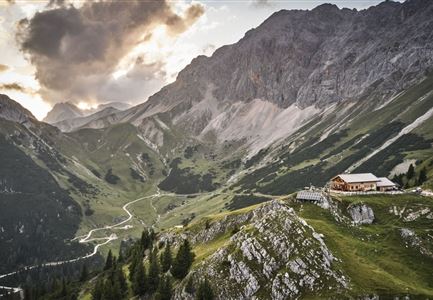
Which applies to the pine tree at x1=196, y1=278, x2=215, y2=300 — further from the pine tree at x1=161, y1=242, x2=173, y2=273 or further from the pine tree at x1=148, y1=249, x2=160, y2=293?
the pine tree at x1=161, y1=242, x2=173, y2=273

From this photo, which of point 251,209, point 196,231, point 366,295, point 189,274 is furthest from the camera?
point 196,231

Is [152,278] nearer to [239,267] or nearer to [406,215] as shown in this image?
[239,267]

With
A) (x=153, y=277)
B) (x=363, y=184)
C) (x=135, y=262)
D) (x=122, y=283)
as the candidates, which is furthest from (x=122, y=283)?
(x=363, y=184)

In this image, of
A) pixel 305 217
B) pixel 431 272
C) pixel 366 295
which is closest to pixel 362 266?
pixel 366 295

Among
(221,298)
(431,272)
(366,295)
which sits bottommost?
(431,272)

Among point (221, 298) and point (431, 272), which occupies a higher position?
point (221, 298)

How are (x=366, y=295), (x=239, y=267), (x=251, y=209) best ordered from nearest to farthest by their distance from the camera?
(x=366, y=295)
(x=239, y=267)
(x=251, y=209)
